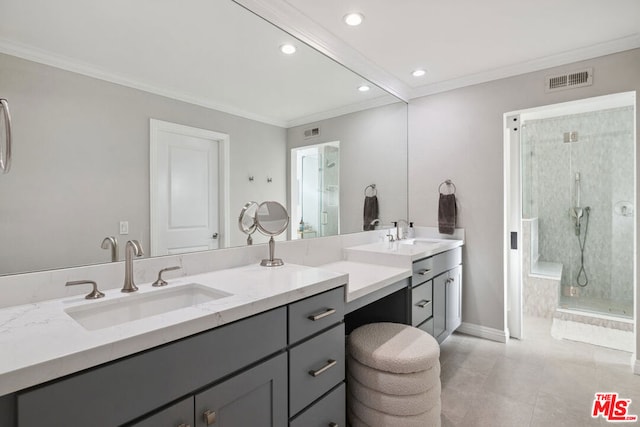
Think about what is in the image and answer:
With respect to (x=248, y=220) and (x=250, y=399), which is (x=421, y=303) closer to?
(x=248, y=220)

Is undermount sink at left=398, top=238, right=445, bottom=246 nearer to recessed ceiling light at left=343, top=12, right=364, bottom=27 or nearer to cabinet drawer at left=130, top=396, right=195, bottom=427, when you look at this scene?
recessed ceiling light at left=343, top=12, right=364, bottom=27

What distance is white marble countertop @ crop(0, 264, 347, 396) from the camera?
2.23 feet

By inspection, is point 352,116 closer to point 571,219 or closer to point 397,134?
point 397,134

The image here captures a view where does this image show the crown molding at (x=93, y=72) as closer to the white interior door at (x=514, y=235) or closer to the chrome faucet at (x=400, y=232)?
the chrome faucet at (x=400, y=232)

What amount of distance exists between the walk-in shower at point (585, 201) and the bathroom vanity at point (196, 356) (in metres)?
2.93

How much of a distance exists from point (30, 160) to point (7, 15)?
48 cm

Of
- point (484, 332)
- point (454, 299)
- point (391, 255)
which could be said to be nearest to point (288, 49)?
point (391, 255)

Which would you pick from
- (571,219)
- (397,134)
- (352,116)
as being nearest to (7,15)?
(352,116)

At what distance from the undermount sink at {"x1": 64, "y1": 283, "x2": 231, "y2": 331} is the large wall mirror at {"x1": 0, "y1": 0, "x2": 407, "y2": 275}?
0.76 ft

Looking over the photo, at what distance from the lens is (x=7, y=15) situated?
1.07m

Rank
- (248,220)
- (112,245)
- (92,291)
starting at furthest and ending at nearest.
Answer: (248,220) < (112,245) < (92,291)

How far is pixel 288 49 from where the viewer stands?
2.07m

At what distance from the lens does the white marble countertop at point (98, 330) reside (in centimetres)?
68

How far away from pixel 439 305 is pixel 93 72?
8.51ft
